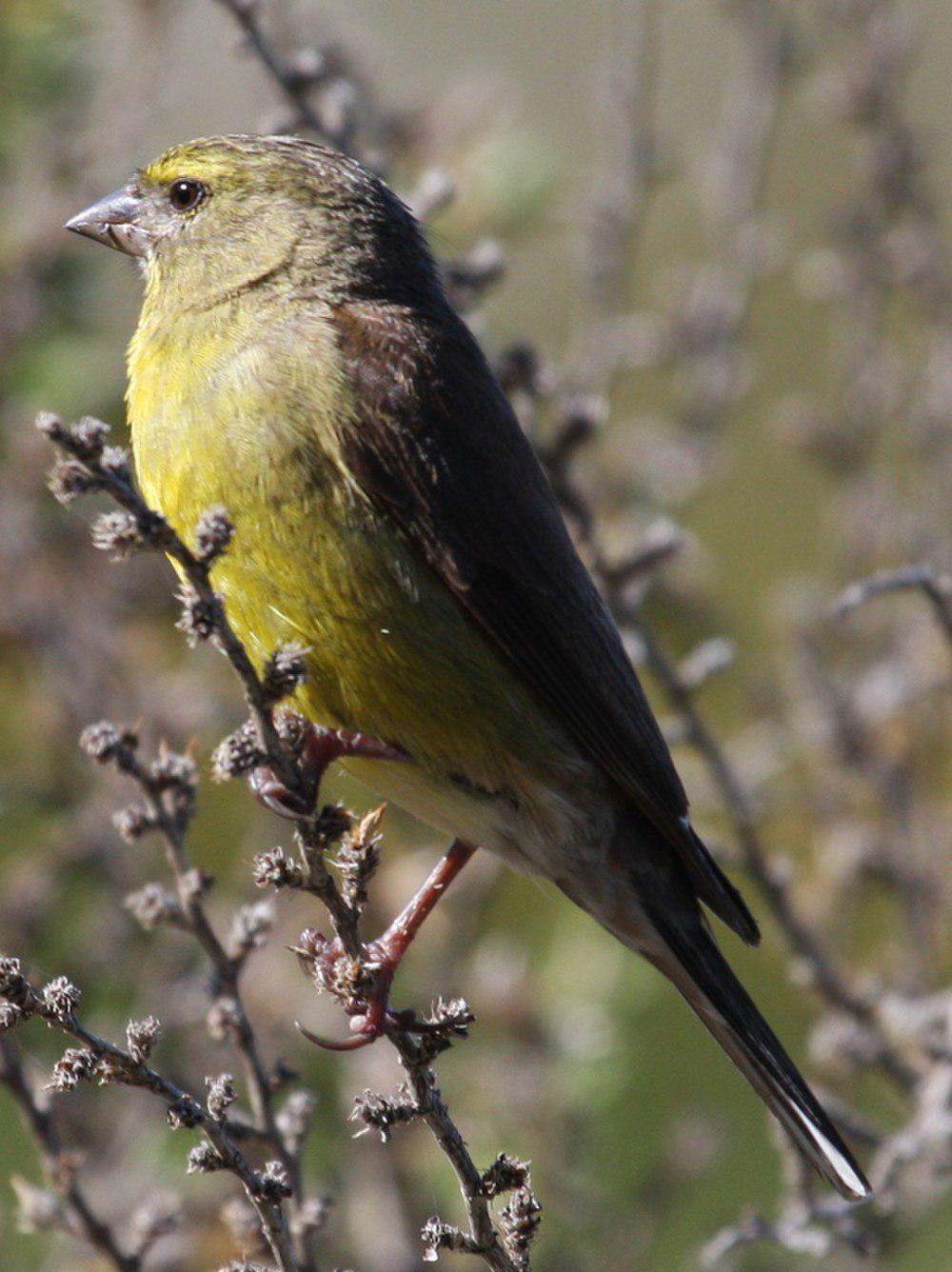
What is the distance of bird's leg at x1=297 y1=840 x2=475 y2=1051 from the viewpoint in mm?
2855

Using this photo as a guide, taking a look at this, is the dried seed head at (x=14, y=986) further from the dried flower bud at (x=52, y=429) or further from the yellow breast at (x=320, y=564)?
the yellow breast at (x=320, y=564)

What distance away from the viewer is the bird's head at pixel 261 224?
4.05 m

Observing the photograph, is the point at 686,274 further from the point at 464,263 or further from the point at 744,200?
the point at 464,263

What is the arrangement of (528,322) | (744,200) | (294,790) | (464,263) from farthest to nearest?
(528,322), (744,200), (464,263), (294,790)

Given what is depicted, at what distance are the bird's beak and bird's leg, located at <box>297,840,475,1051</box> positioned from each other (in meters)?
1.53

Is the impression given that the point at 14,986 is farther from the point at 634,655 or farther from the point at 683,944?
the point at 634,655

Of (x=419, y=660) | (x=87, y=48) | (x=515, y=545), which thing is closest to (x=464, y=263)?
(x=515, y=545)

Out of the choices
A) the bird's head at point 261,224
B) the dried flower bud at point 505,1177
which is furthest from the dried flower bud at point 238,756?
the bird's head at point 261,224

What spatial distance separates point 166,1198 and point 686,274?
13.1 feet

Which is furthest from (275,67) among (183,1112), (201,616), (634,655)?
(183,1112)

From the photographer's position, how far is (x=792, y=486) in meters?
8.80

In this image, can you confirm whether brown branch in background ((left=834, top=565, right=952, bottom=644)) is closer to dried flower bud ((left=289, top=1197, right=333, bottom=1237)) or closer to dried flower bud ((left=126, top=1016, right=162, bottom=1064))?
dried flower bud ((left=289, top=1197, right=333, bottom=1237))

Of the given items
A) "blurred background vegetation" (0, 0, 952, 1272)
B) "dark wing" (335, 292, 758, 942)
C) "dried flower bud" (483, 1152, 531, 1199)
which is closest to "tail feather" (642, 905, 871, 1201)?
"dark wing" (335, 292, 758, 942)

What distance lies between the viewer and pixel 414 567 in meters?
3.62
